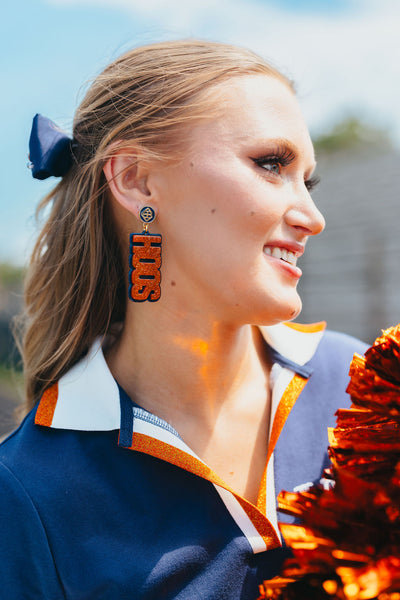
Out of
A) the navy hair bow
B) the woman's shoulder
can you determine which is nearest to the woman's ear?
the navy hair bow

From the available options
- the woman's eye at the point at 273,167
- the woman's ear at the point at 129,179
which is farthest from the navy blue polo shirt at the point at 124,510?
the woman's eye at the point at 273,167

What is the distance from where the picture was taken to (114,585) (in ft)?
4.00

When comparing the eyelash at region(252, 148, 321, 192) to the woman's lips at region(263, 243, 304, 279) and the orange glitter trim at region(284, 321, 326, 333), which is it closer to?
the woman's lips at region(263, 243, 304, 279)

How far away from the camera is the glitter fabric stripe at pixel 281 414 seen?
1.34m

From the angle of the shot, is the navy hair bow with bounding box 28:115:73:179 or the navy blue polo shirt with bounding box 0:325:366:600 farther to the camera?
the navy hair bow with bounding box 28:115:73:179

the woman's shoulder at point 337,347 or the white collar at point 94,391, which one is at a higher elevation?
the woman's shoulder at point 337,347

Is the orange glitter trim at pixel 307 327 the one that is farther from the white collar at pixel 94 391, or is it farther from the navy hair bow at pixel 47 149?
the navy hair bow at pixel 47 149

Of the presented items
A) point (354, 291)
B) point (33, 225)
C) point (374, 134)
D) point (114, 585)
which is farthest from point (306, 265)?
point (374, 134)

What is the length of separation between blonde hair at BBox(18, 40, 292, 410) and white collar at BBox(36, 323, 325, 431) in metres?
0.09

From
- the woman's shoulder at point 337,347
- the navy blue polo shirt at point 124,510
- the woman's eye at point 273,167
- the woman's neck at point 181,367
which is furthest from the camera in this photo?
the woman's shoulder at point 337,347

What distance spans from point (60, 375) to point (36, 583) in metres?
0.54

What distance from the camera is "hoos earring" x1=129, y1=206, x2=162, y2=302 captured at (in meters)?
1.41

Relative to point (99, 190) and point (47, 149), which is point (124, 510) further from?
point (47, 149)

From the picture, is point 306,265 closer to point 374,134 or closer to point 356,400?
point 356,400
